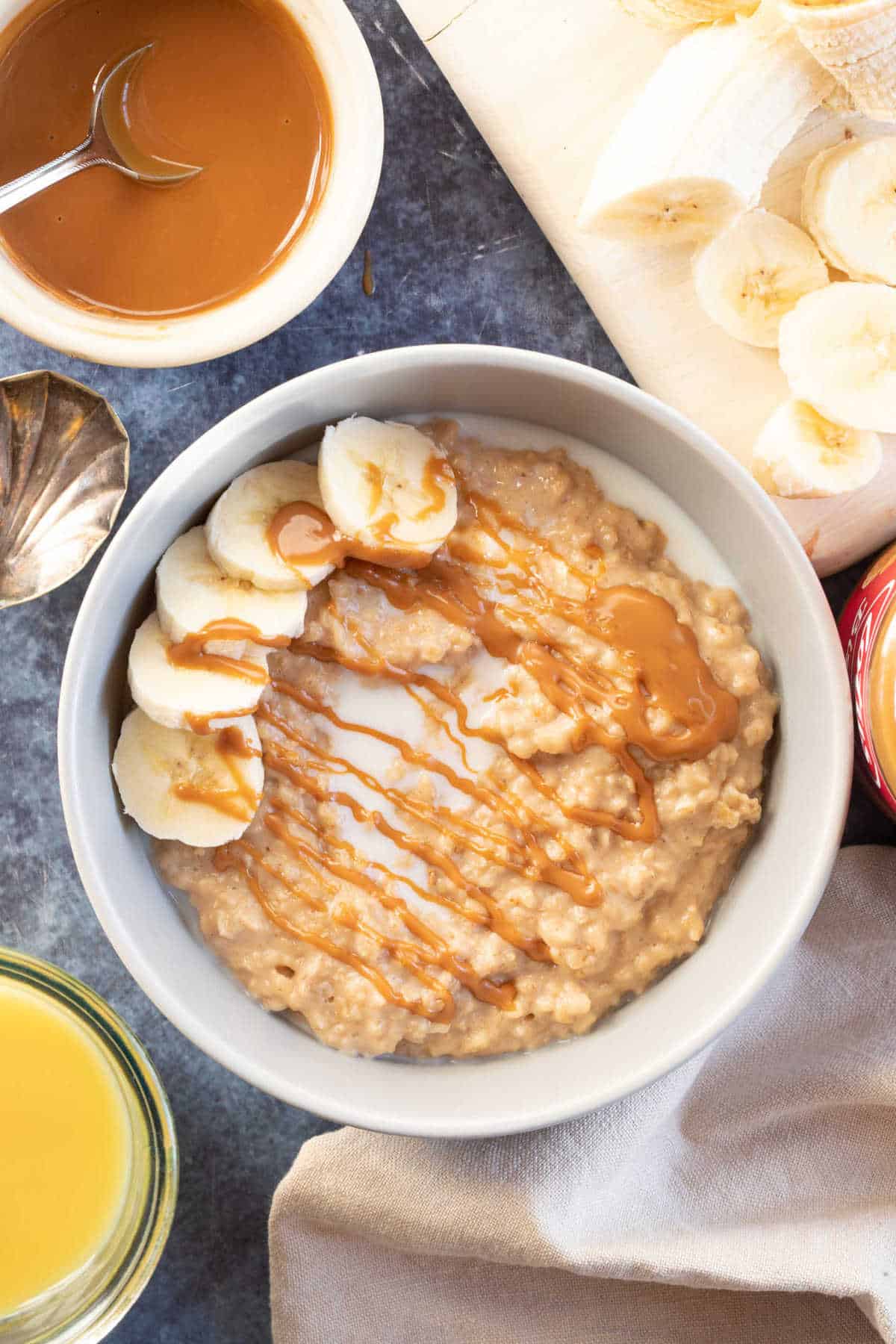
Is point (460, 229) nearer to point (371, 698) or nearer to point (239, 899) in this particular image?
point (371, 698)

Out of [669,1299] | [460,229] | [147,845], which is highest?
[460,229]

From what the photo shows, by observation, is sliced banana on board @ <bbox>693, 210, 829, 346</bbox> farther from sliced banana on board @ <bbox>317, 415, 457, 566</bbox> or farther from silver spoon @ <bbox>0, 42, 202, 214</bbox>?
silver spoon @ <bbox>0, 42, 202, 214</bbox>

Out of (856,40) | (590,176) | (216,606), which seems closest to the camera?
(856,40)

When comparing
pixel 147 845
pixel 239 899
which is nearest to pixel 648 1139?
pixel 239 899

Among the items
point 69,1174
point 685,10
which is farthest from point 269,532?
point 69,1174

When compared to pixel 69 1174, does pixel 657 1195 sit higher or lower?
lower

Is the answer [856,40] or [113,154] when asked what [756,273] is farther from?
[113,154]
